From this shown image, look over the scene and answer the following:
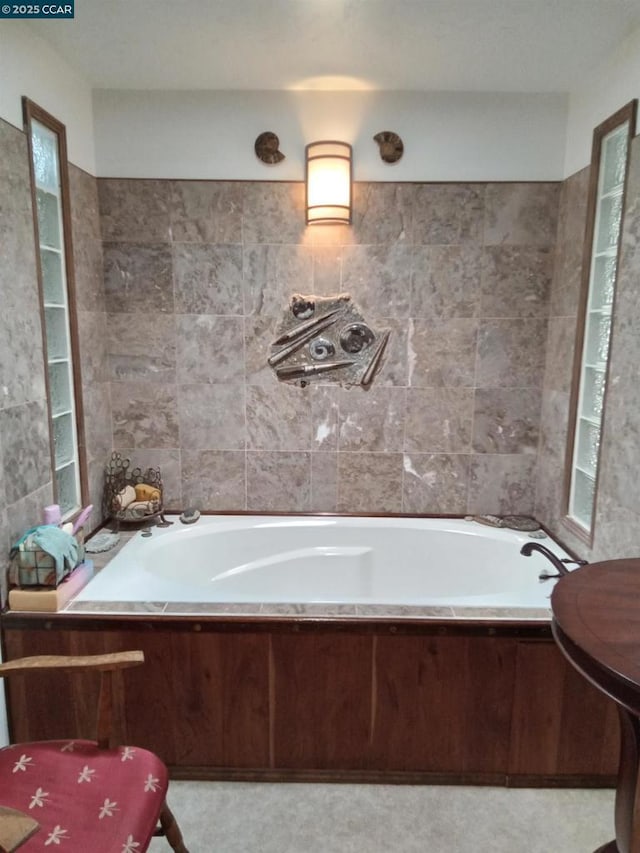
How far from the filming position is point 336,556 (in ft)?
9.00

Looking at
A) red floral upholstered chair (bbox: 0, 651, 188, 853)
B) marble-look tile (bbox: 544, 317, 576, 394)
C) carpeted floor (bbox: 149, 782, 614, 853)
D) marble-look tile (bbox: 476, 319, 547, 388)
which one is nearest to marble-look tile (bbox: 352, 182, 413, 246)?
marble-look tile (bbox: 476, 319, 547, 388)

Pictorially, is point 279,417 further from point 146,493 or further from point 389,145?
point 389,145

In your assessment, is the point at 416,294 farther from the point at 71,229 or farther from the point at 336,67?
the point at 71,229

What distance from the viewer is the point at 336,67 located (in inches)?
89.4

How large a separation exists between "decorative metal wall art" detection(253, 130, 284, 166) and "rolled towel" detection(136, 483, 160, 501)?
1657 millimetres

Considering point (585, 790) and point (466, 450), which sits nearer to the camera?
point (585, 790)

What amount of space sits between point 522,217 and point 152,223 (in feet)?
5.78

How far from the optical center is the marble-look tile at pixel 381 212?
2596 millimetres

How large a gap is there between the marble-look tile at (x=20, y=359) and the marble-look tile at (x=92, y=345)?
0.40 m

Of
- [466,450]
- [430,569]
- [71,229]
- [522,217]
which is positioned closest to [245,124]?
[71,229]

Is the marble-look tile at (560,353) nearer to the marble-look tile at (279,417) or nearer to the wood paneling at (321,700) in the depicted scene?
the marble-look tile at (279,417)

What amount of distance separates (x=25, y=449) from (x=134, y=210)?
4.31 ft

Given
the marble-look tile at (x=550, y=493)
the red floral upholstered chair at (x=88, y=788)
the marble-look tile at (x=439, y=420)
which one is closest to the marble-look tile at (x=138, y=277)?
the marble-look tile at (x=439, y=420)

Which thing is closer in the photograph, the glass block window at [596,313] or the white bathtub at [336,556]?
the glass block window at [596,313]
